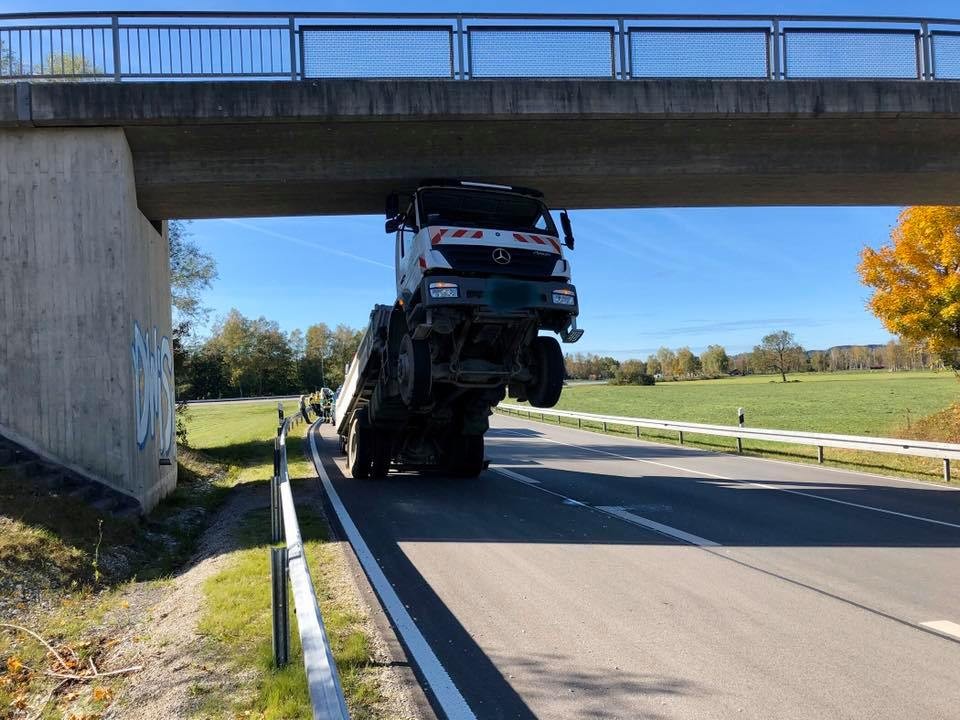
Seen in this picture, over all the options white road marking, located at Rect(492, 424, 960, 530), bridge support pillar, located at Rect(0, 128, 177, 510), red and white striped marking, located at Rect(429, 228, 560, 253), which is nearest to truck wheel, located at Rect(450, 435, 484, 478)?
white road marking, located at Rect(492, 424, 960, 530)

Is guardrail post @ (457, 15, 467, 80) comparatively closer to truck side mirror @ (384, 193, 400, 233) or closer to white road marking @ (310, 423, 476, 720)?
truck side mirror @ (384, 193, 400, 233)

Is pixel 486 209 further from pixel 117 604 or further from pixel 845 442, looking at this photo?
pixel 845 442

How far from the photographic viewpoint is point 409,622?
5.18 metres

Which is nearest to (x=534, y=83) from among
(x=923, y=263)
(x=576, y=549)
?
(x=576, y=549)

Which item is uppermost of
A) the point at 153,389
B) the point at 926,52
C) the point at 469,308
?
the point at 926,52

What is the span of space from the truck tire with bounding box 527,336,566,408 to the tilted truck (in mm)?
15

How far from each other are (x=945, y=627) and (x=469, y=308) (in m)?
5.82

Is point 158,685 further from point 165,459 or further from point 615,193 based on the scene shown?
point 615,193

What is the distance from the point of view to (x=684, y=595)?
5730 mm

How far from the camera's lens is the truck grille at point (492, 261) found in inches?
340

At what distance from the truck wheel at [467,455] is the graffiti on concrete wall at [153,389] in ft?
17.2

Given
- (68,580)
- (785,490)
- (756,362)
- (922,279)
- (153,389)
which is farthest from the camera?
(756,362)

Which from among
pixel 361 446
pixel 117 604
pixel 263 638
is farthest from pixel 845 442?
pixel 117 604

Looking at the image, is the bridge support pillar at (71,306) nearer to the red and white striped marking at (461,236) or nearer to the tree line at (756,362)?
the red and white striped marking at (461,236)
